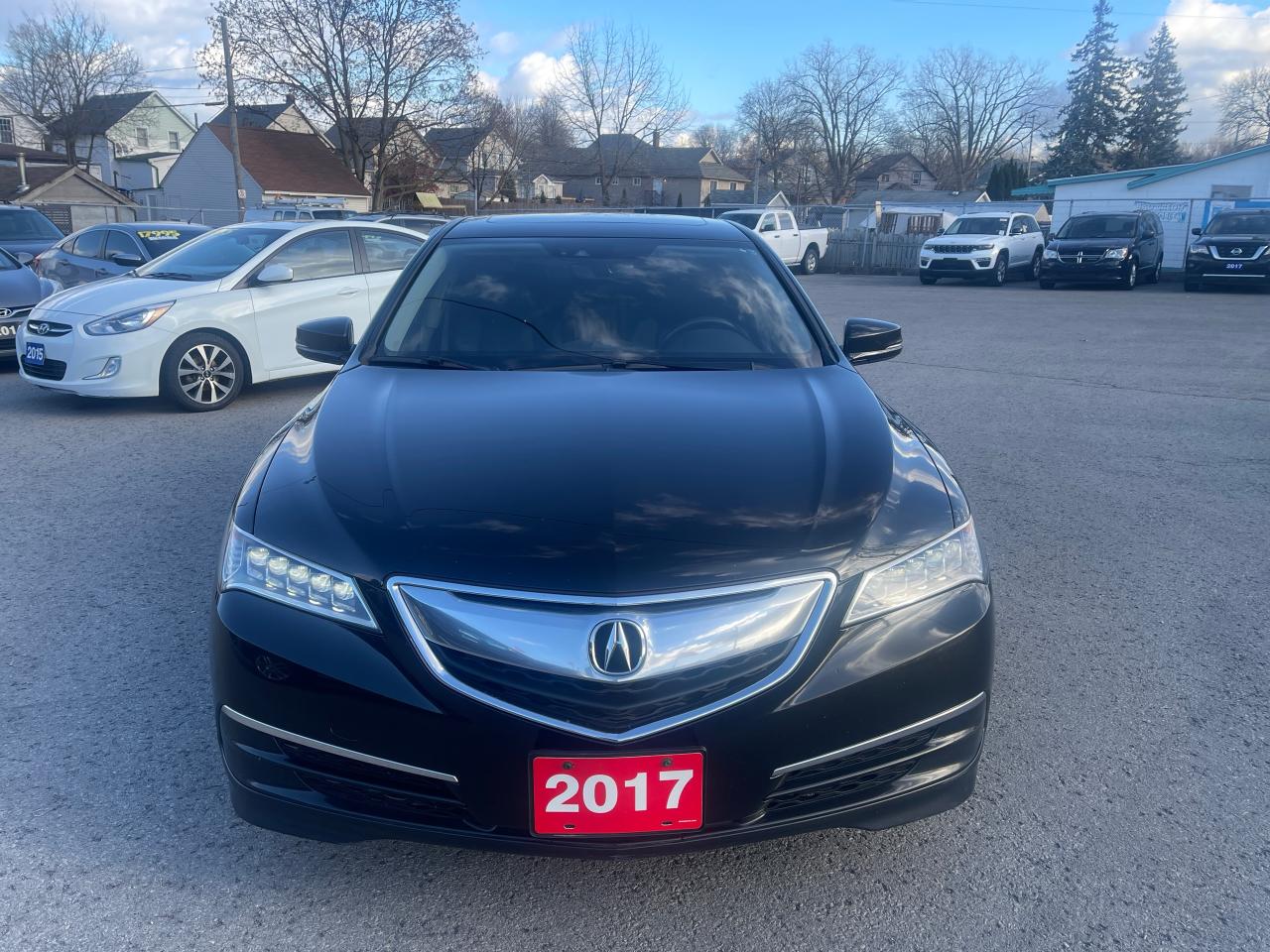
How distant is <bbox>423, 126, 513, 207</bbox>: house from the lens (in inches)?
1735

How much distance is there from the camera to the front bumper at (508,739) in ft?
7.07

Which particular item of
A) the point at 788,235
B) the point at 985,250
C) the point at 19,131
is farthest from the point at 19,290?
the point at 19,131

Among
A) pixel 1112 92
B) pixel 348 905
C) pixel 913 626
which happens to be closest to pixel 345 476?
pixel 348 905

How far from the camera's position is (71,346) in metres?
8.00

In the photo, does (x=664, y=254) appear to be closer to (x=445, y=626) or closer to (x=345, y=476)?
(x=345, y=476)

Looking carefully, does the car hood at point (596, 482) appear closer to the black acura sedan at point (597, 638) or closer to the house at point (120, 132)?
the black acura sedan at point (597, 638)

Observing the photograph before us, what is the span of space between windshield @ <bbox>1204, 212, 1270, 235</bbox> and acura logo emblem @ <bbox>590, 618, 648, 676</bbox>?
24.4 meters

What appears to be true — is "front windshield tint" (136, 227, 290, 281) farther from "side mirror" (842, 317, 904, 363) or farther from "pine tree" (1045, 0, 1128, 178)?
"pine tree" (1045, 0, 1128, 178)

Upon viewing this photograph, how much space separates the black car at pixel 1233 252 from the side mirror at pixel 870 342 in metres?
21.4

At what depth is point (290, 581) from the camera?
2.35 metres

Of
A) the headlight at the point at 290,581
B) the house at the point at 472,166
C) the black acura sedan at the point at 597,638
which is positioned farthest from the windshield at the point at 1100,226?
the house at the point at 472,166

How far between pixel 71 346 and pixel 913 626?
7.66 meters

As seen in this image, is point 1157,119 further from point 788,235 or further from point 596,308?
Result: point 596,308

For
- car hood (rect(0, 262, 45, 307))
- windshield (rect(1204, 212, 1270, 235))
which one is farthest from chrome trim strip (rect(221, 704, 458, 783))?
windshield (rect(1204, 212, 1270, 235))
